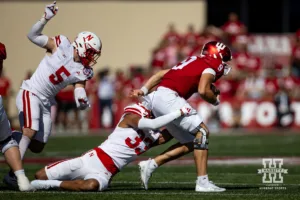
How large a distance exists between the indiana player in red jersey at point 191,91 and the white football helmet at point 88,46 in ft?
2.14

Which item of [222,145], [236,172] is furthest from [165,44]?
[236,172]

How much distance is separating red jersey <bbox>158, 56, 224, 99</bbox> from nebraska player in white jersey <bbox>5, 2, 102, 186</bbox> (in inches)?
36.1

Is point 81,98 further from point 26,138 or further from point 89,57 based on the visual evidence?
point 26,138

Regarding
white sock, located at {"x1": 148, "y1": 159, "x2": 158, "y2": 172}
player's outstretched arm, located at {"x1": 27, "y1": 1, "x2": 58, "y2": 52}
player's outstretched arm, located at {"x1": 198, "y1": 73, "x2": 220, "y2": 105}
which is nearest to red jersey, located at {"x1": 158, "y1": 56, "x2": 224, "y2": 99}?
player's outstretched arm, located at {"x1": 198, "y1": 73, "x2": 220, "y2": 105}

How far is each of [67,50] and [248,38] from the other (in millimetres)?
15008

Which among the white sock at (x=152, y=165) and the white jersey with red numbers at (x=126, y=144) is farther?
the white sock at (x=152, y=165)

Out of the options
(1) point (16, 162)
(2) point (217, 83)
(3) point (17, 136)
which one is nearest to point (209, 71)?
(1) point (16, 162)

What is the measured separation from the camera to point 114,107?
21.5 metres

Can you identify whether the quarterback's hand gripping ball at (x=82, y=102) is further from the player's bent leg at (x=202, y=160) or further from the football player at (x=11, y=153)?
the player's bent leg at (x=202, y=160)

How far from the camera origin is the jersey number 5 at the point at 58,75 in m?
8.58

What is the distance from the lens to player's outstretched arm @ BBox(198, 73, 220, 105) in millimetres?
7750

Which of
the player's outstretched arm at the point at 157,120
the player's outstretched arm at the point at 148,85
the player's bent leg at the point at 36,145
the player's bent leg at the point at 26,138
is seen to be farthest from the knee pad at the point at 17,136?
the player's outstretched arm at the point at 157,120

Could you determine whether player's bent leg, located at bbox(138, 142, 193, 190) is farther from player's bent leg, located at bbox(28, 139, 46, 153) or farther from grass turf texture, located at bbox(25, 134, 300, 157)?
grass turf texture, located at bbox(25, 134, 300, 157)

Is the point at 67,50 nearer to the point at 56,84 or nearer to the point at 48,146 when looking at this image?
the point at 56,84
